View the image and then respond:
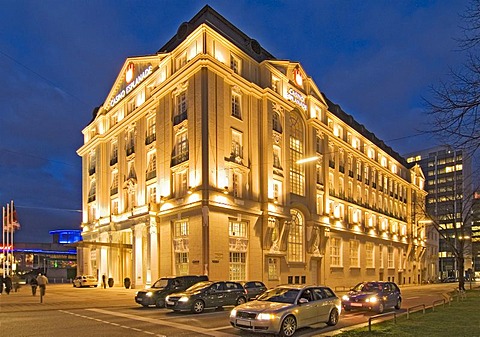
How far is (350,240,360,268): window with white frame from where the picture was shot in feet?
198

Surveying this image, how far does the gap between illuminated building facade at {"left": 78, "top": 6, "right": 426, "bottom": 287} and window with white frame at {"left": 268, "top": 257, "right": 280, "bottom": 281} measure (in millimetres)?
138

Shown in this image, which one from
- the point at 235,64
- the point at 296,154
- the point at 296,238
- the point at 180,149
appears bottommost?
the point at 296,238

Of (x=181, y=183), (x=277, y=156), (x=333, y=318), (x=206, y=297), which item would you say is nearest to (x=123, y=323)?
(x=206, y=297)

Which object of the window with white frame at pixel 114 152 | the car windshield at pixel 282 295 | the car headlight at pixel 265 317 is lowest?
the car headlight at pixel 265 317

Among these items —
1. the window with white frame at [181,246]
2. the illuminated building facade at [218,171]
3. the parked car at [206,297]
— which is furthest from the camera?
the window with white frame at [181,246]

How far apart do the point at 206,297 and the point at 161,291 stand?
13.0ft

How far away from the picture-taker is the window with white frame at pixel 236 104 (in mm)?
40406

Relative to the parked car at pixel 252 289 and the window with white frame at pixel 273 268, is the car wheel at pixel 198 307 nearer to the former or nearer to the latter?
the parked car at pixel 252 289

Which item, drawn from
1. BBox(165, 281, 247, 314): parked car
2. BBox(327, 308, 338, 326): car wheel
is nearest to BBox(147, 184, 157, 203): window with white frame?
BBox(165, 281, 247, 314): parked car

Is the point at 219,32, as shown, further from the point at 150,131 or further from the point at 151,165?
the point at 151,165

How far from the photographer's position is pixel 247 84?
134 ft

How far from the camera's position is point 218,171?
36812mm

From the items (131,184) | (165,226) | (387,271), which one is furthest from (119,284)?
(387,271)

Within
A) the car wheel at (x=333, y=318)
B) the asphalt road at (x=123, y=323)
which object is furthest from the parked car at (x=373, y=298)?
the car wheel at (x=333, y=318)
